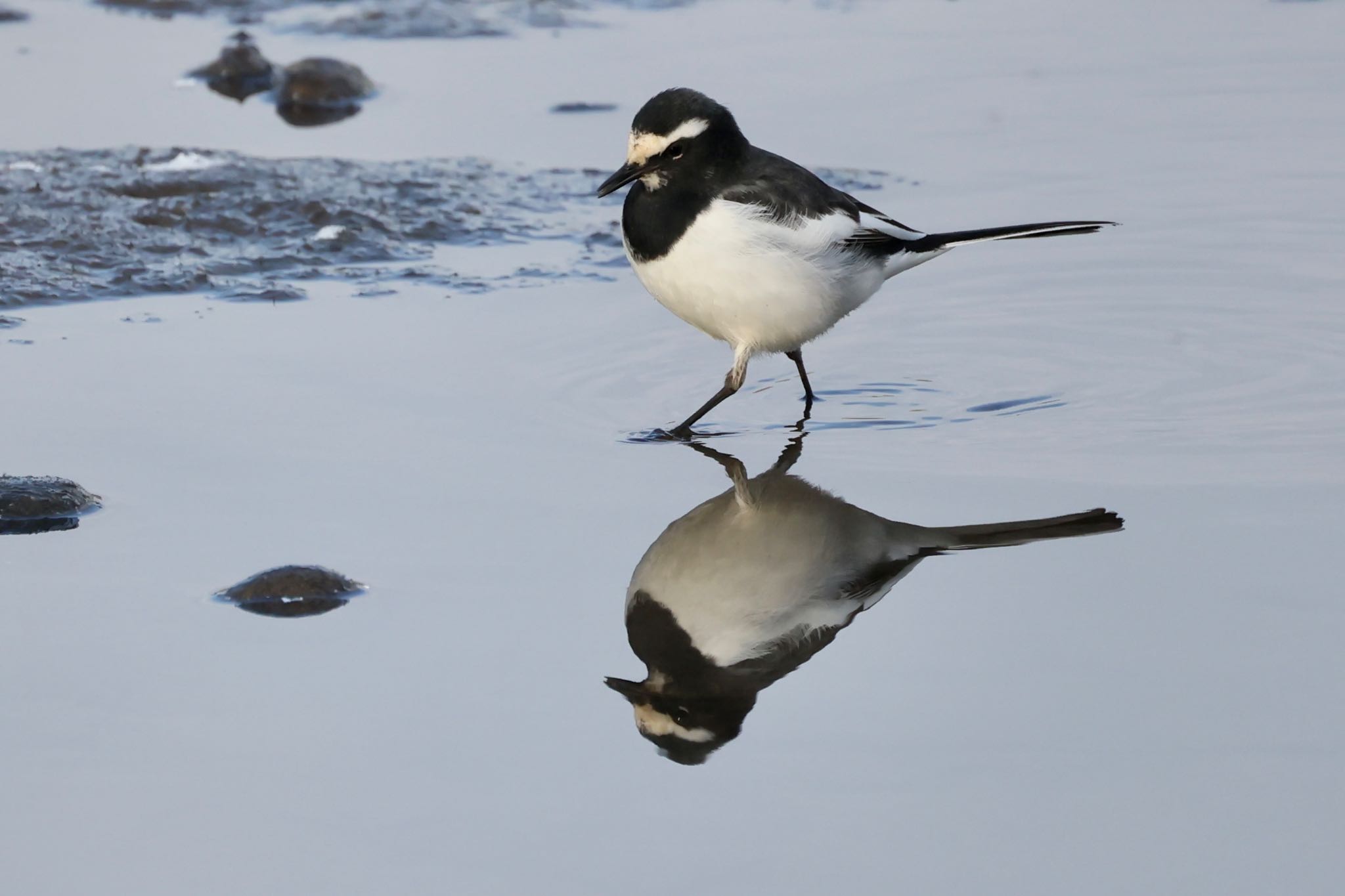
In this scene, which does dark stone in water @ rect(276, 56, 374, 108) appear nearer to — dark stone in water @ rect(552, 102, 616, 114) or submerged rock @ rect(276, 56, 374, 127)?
submerged rock @ rect(276, 56, 374, 127)

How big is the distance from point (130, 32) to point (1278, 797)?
7756 millimetres

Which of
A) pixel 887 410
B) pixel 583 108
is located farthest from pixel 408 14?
pixel 887 410

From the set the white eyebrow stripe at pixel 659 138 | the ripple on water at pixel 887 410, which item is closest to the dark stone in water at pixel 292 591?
the ripple on water at pixel 887 410

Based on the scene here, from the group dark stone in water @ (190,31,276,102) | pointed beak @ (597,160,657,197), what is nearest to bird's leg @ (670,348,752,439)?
pointed beak @ (597,160,657,197)

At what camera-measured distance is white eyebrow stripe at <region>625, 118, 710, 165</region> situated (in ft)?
14.7

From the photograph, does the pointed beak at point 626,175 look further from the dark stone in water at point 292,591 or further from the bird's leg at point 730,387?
the dark stone in water at point 292,591

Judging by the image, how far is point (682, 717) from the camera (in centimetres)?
293

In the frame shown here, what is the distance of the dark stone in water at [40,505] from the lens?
12.2 feet

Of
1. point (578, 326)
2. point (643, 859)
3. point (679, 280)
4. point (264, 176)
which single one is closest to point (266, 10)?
point (264, 176)

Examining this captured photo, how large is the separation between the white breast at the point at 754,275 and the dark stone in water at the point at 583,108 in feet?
9.65

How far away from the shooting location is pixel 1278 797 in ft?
8.53

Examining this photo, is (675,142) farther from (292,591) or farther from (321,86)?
(321,86)

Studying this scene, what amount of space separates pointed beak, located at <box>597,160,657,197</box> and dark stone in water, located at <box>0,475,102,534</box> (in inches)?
59.0

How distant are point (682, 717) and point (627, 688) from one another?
0.46 feet
